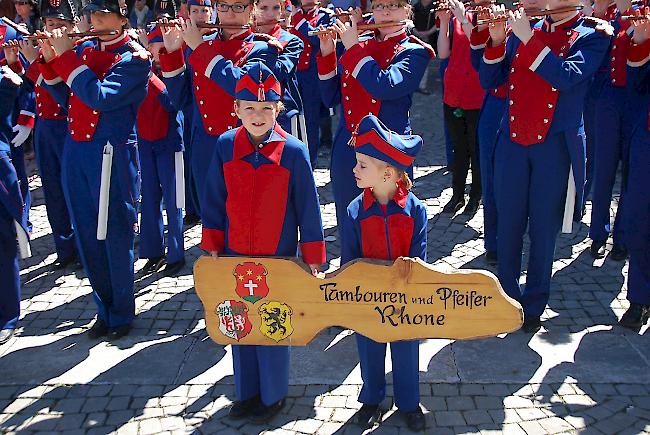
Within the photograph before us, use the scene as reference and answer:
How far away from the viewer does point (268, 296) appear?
139 inches

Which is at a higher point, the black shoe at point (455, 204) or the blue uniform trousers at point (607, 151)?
the blue uniform trousers at point (607, 151)

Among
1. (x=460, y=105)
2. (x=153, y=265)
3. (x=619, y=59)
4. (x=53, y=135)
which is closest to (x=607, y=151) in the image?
(x=619, y=59)

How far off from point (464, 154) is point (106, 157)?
12.5 ft

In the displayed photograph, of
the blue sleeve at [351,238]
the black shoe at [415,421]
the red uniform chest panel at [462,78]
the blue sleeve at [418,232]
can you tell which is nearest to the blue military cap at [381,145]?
the blue sleeve at [418,232]

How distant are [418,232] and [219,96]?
1.97 metres

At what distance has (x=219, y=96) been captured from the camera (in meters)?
4.84

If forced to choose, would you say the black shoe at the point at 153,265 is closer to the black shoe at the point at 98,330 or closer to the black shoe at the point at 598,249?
the black shoe at the point at 98,330

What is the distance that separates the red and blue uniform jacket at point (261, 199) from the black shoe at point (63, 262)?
296 centimetres

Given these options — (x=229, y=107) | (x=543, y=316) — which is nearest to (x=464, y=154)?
(x=543, y=316)

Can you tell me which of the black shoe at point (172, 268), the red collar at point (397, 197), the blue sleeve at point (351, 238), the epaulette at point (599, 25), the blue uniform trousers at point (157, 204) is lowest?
the black shoe at point (172, 268)

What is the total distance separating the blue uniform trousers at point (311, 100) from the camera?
7.97m

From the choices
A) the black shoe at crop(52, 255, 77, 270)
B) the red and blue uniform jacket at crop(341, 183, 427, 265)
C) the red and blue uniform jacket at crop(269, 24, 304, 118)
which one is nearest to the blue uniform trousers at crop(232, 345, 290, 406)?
the red and blue uniform jacket at crop(341, 183, 427, 265)

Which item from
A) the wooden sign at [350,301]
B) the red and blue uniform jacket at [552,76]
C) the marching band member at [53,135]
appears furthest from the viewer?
the marching band member at [53,135]

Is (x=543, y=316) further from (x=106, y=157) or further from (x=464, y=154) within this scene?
(x=106, y=157)
